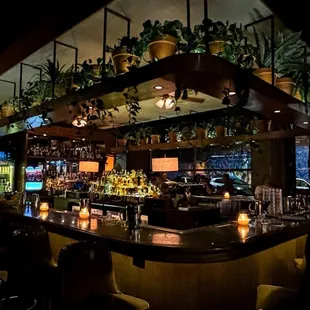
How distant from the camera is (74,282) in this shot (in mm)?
1949

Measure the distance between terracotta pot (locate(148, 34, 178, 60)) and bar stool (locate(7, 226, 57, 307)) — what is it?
173 cm

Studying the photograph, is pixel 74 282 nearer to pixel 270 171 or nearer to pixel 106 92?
pixel 106 92

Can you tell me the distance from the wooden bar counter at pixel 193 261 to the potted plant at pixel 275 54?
4.51 ft

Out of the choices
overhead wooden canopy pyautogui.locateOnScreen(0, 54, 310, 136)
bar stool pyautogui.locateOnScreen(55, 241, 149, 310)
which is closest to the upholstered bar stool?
bar stool pyautogui.locateOnScreen(55, 241, 149, 310)

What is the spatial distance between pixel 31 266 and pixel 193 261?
1.36 m

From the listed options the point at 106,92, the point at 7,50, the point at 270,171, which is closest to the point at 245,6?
the point at 106,92

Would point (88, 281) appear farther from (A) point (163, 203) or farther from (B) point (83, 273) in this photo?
(A) point (163, 203)

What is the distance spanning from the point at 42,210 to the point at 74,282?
221 centimetres

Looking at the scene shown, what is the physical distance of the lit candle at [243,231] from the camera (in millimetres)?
2381

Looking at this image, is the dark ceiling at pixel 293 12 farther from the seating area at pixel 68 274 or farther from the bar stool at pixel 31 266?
the bar stool at pixel 31 266

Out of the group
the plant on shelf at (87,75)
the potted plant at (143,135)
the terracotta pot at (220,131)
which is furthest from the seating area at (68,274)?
the potted plant at (143,135)

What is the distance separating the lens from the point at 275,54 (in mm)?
2936

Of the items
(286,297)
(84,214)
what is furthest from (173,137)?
(286,297)

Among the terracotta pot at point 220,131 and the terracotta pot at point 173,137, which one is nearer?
the terracotta pot at point 220,131
